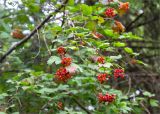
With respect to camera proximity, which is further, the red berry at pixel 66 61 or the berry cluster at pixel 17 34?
the berry cluster at pixel 17 34

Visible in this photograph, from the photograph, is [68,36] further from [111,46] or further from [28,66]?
[28,66]

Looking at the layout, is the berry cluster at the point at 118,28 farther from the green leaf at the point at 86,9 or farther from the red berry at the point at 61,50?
the red berry at the point at 61,50

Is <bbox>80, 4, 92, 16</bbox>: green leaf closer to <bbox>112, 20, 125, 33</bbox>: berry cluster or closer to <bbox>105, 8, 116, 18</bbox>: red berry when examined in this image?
<bbox>105, 8, 116, 18</bbox>: red berry

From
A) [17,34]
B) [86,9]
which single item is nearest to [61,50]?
[86,9]

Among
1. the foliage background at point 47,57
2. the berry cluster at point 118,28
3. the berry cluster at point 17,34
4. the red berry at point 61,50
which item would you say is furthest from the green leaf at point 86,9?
the berry cluster at point 17,34

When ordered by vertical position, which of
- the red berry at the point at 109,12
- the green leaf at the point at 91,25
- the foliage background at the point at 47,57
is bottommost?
the foliage background at the point at 47,57

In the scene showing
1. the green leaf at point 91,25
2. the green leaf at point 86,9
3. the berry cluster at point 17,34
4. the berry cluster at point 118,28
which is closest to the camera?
the green leaf at point 86,9

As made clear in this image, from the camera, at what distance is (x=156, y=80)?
4465 mm

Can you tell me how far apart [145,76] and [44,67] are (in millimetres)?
1484

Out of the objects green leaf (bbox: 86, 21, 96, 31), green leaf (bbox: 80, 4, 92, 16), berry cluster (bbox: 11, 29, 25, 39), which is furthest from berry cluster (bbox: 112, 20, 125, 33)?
berry cluster (bbox: 11, 29, 25, 39)

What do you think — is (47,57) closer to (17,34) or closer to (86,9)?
(17,34)

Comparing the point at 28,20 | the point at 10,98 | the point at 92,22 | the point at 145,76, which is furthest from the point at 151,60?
the point at 10,98

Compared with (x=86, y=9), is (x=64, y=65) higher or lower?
lower

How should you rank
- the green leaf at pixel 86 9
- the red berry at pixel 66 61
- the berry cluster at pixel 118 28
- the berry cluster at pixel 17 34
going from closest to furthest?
the red berry at pixel 66 61 < the green leaf at pixel 86 9 < the berry cluster at pixel 118 28 < the berry cluster at pixel 17 34
